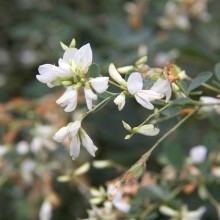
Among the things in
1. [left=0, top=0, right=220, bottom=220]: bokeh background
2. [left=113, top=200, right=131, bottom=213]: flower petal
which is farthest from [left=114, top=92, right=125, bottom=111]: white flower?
[left=0, top=0, right=220, bottom=220]: bokeh background

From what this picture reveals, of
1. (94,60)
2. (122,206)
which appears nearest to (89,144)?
(122,206)

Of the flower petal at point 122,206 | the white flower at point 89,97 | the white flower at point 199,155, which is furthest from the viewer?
the white flower at point 199,155

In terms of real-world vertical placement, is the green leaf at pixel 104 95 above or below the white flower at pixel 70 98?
below

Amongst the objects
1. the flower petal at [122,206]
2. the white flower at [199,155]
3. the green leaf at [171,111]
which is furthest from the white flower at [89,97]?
the white flower at [199,155]

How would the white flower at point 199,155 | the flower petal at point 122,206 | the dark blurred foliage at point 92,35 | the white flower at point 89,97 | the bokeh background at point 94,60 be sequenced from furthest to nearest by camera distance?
1. the dark blurred foliage at point 92,35
2. the bokeh background at point 94,60
3. the white flower at point 199,155
4. the flower petal at point 122,206
5. the white flower at point 89,97

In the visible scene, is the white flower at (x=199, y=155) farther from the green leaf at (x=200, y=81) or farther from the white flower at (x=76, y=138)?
the white flower at (x=76, y=138)

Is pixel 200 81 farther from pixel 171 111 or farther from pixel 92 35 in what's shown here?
pixel 92 35

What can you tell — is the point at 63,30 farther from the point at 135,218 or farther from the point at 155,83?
the point at 155,83
